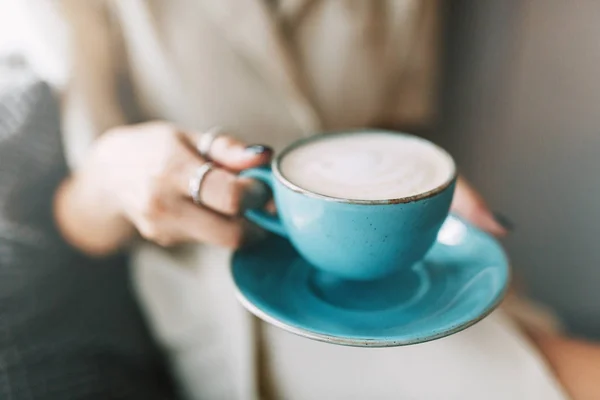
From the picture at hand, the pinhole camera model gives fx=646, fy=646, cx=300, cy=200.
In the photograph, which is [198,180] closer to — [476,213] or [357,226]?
[357,226]

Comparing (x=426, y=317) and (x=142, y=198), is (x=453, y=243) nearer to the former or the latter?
(x=426, y=317)

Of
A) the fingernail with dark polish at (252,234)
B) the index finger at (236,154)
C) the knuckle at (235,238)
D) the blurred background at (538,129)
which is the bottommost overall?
the blurred background at (538,129)

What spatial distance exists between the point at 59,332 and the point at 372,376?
0.88 feet

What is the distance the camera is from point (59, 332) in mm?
554

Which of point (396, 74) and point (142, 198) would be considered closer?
point (142, 198)

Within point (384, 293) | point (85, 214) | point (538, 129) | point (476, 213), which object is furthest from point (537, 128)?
point (85, 214)

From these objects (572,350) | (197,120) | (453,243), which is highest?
(197,120)

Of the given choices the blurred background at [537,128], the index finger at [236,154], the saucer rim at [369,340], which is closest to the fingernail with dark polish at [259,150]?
the index finger at [236,154]

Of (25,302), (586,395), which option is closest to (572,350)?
(586,395)

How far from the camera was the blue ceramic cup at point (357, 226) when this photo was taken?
17.2 inches

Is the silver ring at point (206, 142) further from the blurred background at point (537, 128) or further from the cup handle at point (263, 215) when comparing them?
the blurred background at point (537, 128)

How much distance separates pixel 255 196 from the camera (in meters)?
0.50

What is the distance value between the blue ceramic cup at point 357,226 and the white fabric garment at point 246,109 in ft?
0.34

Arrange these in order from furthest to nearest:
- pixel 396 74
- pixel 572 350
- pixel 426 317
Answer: pixel 396 74 < pixel 572 350 < pixel 426 317
